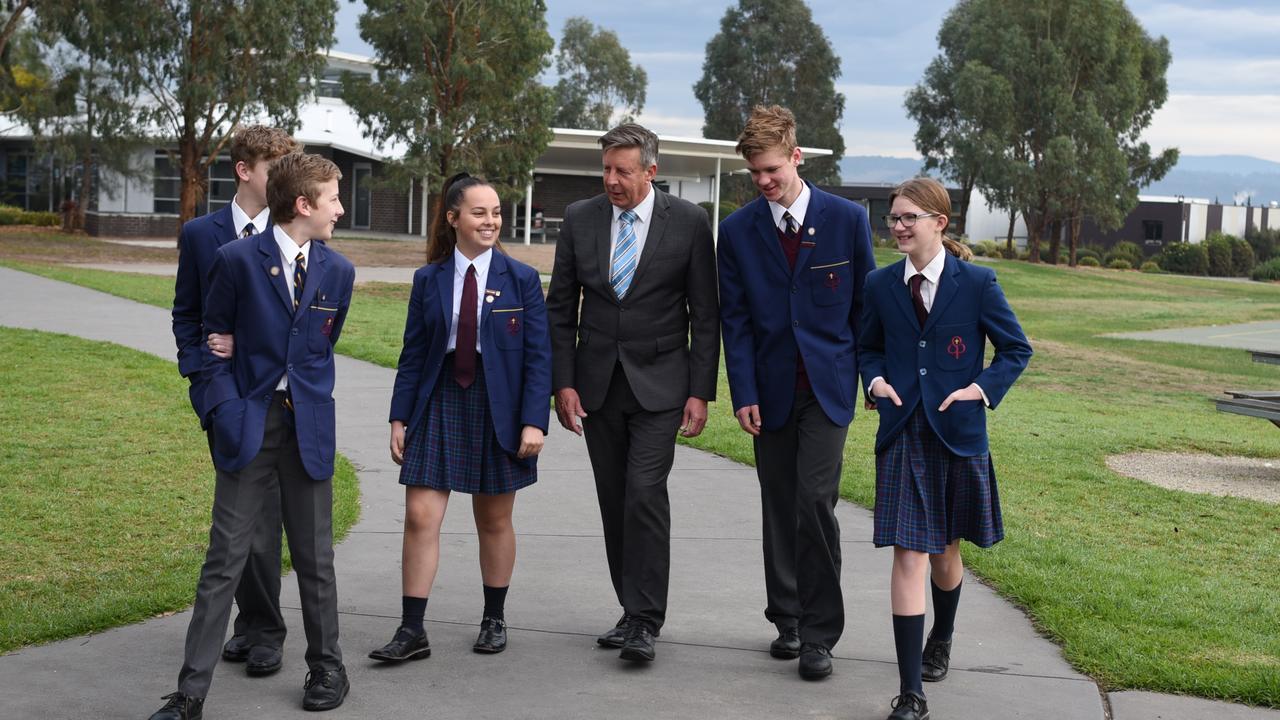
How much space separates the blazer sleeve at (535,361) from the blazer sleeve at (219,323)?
3.67 ft

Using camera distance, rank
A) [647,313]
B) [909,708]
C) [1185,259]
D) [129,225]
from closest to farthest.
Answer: [909,708] → [647,313] → [129,225] → [1185,259]

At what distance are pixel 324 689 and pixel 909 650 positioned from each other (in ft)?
6.43

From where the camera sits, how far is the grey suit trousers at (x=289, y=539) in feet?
14.1

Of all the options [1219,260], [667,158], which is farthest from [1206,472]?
[1219,260]

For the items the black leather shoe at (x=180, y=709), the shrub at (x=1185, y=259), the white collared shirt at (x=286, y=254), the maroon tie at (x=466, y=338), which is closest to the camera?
the black leather shoe at (x=180, y=709)

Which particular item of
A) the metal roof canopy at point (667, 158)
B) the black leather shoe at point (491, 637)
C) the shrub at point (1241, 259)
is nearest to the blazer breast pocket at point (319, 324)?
the black leather shoe at point (491, 637)

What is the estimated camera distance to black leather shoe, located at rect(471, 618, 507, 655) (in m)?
5.14

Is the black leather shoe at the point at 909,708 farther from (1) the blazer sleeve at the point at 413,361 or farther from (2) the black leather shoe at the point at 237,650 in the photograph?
(2) the black leather shoe at the point at 237,650

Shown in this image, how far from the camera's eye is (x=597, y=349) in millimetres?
5285

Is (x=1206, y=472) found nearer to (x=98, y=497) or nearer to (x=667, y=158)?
(x=98, y=497)

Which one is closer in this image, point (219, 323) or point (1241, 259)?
point (219, 323)

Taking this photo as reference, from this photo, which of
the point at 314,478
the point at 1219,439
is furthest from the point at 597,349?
the point at 1219,439

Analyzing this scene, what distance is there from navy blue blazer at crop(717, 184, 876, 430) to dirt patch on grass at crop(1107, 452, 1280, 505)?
5.11 meters

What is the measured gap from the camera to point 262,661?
15.8 feet
